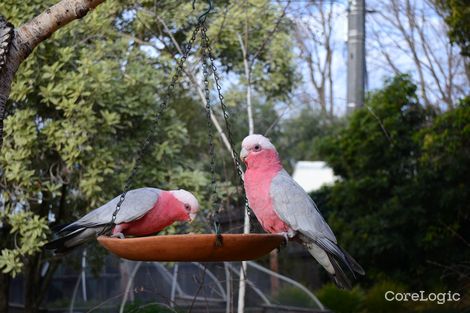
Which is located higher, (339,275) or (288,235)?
(288,235)

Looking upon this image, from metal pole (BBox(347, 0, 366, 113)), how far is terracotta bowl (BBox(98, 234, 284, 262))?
567 cm

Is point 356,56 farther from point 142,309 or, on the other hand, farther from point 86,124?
point 142,309

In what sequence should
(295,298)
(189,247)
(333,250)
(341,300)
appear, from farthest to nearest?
1. (341,300)
2. (295,298)
3. (333,250)
4. (189,247)

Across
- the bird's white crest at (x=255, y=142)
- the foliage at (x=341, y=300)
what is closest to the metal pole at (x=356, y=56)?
the foliage at (x=341, y=300)

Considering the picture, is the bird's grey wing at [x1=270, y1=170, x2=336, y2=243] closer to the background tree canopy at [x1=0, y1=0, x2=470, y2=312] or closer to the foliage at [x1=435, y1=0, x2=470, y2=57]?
the background tree canopy at [x1=0, y1=0, x2=470, y2=312]

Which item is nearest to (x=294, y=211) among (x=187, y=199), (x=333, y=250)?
(x=333, y=250)

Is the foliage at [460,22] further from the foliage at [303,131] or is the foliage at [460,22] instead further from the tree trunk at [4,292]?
the foliage at [303,131]

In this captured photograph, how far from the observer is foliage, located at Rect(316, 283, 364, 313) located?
651cm

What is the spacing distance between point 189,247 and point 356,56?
6267 millimetres

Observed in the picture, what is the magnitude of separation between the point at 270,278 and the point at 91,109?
2.39 meters

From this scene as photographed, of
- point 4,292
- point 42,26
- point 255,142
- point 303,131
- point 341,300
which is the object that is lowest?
point 341,300

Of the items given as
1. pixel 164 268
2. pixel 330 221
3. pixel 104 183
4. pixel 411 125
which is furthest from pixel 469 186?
pixel 104 183

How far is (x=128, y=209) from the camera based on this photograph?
2449 mm

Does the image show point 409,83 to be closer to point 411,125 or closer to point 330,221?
point 411,125
